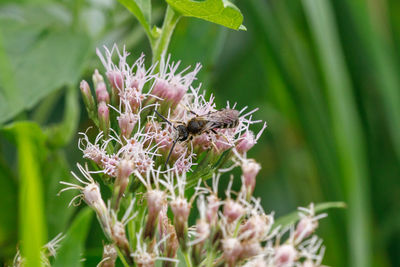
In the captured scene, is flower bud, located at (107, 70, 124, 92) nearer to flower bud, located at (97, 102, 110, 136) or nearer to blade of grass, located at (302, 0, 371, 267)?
flower bud, located at (97, 102, 110, 136)

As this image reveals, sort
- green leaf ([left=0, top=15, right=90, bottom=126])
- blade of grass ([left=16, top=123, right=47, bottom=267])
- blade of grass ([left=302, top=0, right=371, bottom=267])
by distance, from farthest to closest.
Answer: blade of grass ([left=302, top=0, right=371, bottom=267]) → green leaf ([left=0, top=15, right=90, bottom=126]) → blade of grass ([left=16, top=123, right=47, bottom=267])

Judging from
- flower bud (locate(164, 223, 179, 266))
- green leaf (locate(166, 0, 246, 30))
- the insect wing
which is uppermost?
green leaf (locate(166, 0, 246, 30))

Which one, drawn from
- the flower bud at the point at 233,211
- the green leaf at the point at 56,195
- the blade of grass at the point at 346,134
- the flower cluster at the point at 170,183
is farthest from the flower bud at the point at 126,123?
the blade of grass at the point at 346,134

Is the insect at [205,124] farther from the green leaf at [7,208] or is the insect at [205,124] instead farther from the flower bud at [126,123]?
the green leaf at [7,208]

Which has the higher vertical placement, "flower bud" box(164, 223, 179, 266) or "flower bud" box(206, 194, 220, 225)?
"flower bud" box(206, 194, 220, 225)

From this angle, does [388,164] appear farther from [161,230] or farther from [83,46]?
[161,230]

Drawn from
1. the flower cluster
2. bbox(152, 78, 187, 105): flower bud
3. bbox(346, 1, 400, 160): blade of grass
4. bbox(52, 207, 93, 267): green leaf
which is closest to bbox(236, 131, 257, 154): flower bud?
the flower cluster

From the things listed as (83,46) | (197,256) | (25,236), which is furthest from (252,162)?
(83,46)
